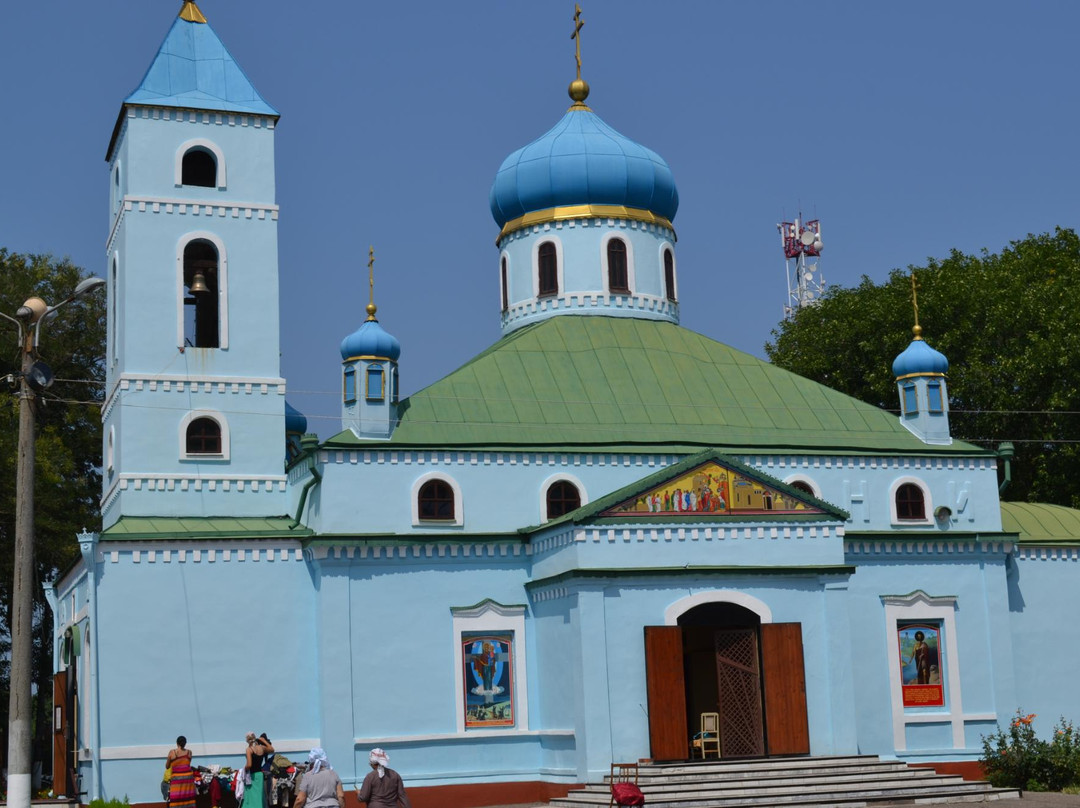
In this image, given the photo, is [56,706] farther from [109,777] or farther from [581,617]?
[581,617]

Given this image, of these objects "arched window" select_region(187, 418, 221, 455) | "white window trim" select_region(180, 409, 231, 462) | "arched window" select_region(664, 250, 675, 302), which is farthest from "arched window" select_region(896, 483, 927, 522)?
"arched window" select_region(187, 418, 221, 455)

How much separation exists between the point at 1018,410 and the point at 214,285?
1990 cm

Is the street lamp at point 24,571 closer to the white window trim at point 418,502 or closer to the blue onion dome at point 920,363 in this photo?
the white window trim at point 418,502

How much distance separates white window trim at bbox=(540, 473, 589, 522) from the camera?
26.0 m

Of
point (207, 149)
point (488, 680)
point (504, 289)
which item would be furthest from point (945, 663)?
point (207, 149)

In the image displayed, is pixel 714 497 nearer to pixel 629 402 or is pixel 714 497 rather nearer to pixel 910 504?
pixel 629 402

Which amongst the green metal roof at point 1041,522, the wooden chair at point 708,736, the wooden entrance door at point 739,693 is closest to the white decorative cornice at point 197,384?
the wooden entrance door at point 739,693

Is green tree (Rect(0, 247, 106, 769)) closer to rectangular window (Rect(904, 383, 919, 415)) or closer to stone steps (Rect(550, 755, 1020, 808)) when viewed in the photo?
stone steps (Rect(550, 755, 1020, 808))

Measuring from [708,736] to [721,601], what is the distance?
211cm

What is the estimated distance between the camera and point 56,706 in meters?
27.0

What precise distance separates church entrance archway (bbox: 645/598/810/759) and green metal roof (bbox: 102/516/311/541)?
612 centimetres

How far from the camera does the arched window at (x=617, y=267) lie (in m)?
30.4

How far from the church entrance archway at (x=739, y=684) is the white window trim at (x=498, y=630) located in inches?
108

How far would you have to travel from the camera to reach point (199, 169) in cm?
2719
